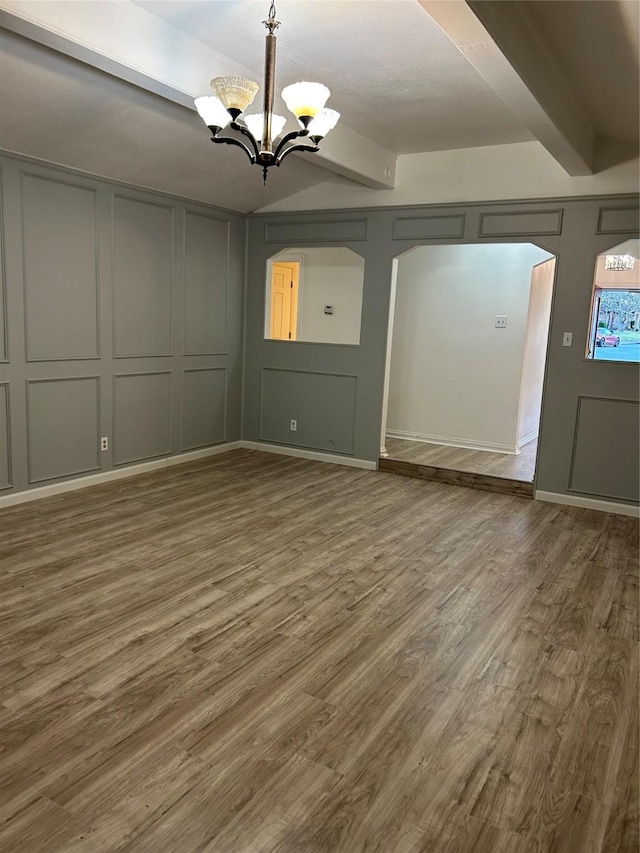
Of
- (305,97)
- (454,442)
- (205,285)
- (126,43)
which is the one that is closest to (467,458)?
(454,442)

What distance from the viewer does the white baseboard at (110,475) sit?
464 centimetres

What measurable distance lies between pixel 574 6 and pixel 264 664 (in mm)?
3160

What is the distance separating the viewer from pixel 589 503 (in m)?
5.16

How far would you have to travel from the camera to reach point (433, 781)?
2.03 m

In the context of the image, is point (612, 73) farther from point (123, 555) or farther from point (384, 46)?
point (123, 555)

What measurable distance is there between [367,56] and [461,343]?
3.90 meters

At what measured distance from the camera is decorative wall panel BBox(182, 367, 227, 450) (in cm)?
611

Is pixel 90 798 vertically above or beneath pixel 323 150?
beneath

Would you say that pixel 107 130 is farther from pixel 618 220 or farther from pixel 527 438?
pixel 527 438

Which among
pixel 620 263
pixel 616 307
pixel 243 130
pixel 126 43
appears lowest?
pixel 616 307

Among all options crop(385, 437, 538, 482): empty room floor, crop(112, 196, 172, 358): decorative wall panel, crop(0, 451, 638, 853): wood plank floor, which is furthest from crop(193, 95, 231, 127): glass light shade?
crop(385, 437, 538, 482): empty room floor

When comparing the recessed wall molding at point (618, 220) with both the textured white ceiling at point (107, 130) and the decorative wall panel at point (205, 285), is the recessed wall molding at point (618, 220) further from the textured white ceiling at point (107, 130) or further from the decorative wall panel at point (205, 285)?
the decorative wall panel at point (205, 285)

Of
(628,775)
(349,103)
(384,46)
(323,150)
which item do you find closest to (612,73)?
(384,46)

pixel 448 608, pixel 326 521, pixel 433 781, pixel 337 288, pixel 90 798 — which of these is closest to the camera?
pixel 90 798
